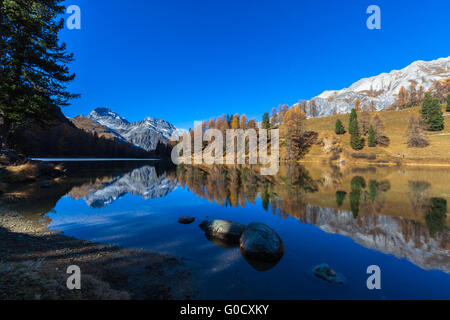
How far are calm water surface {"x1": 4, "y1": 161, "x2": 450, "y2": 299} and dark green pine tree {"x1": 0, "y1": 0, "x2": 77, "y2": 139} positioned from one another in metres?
11.0

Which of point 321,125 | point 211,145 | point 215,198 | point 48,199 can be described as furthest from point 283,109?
point 48,199

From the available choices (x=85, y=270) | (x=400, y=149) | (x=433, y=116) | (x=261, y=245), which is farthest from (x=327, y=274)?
(x=433, y=116)

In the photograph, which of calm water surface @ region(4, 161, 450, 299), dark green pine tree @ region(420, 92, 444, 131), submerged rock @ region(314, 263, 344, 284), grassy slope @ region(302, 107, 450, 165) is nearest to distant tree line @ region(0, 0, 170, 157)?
calm water surface @ region(4, 161, 450, 299)

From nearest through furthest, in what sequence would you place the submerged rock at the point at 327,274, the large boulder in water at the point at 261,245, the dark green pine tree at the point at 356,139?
1. the submerged rock at the point at 327,274
2. the large boulder in water at the point at 261,245
3. the dark green pine tree at the point at 356,139

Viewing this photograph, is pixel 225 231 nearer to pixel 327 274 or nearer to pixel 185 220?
pixel 185 220

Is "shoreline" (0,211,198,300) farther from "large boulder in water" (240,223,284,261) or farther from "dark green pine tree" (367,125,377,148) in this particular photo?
"dark green pine tree" (367,125,377,148)

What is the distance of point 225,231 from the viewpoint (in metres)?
9.88

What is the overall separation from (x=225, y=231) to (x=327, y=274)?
4.94m

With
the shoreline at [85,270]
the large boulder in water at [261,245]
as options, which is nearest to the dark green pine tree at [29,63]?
the shoreline at [85,270]

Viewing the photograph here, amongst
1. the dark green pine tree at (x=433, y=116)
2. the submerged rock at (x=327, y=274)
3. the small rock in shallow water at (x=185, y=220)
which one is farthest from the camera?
the dark green pine tree at (x=433, y=116)

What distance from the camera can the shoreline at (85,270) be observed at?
14.5ft

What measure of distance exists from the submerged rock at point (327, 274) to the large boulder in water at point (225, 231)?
3.91 meters

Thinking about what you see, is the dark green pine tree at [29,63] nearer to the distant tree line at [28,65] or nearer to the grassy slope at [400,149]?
the distant tree line at [28,65]

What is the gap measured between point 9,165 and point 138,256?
93.1ft
